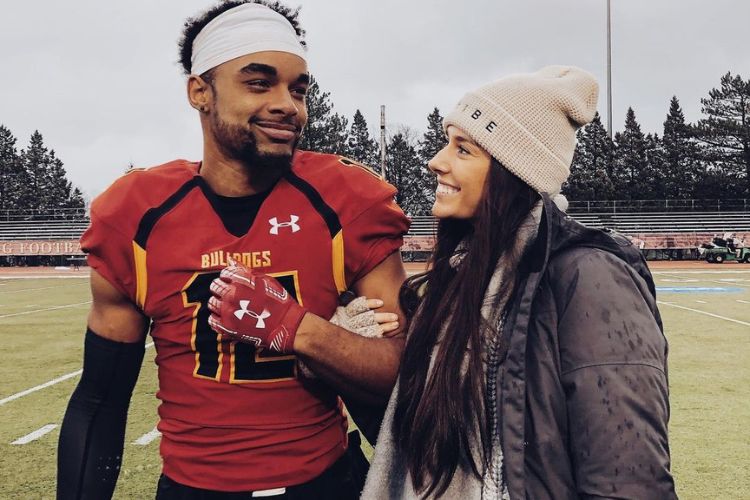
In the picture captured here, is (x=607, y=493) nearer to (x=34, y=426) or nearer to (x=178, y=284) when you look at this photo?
(x=178, y=284)

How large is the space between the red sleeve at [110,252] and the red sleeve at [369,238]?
21.7 inches

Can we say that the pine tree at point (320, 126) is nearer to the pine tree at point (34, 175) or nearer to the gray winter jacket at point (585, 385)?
the pine tree at point (34, 175)

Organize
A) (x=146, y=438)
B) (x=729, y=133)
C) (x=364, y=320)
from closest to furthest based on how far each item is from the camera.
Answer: (x=364, y=320), (x=146, y=438), (x=729, y=133)

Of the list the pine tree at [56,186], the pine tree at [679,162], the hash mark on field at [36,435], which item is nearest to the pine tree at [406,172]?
the pine tree at [679,162]

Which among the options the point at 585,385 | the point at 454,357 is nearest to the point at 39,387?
the point at 454,357

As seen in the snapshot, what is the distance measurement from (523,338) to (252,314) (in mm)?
607

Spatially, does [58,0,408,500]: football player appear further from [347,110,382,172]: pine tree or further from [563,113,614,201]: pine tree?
[347,110,382,172]: pine tree

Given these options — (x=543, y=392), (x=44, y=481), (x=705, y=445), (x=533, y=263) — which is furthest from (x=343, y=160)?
(x=705, y=445)

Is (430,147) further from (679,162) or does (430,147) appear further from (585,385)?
(585,385)

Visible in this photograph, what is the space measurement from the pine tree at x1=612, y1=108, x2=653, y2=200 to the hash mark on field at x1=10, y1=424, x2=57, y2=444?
145 ft

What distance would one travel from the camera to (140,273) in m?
1.77

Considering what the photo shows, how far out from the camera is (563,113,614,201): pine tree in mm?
42906

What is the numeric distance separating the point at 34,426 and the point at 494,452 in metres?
4.75

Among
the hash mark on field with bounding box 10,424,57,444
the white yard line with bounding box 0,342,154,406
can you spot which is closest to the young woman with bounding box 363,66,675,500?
the hash mark on field with bounding box 10,424,57,444
